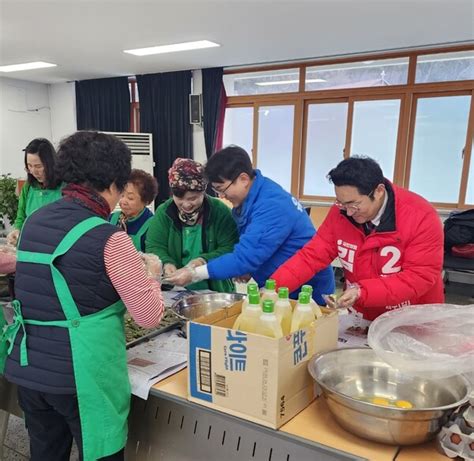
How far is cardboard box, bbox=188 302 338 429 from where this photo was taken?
98 centimetres

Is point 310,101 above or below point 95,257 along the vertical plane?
above

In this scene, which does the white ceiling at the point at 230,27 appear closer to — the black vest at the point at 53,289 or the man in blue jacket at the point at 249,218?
the man in blue jacket at the point at 249,218

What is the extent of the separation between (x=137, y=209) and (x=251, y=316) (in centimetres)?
126

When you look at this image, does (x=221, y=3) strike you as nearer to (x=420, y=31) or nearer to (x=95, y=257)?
(x=420, y=31)

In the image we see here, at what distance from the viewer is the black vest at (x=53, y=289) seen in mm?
1066

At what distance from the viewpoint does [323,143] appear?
5629mm

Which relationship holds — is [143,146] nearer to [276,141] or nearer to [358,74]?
[276,141]

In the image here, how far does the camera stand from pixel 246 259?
1.76m

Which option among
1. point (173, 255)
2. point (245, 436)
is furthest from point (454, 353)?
point (173, 255)

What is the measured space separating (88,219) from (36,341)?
36 cm

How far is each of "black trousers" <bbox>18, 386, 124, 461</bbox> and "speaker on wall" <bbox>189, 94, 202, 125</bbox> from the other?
536 cm

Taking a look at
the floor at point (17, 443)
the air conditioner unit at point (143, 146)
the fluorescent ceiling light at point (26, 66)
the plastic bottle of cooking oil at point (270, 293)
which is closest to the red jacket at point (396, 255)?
the plastic bottle of cooking oil at point (270, 293)

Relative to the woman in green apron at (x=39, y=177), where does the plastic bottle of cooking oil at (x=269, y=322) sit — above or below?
below

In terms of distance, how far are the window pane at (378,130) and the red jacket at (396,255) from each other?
3.82 m
